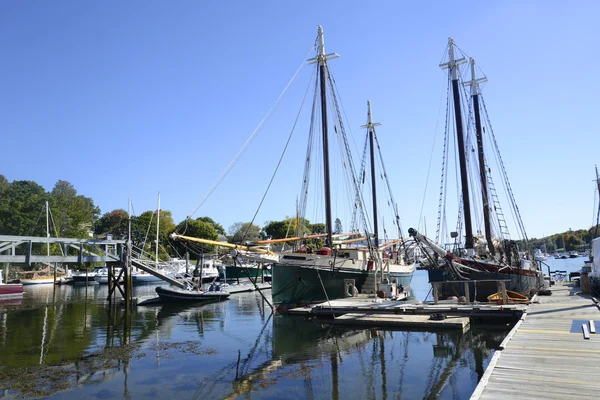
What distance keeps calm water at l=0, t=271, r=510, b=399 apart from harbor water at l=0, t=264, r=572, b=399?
32 mm

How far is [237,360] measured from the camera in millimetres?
15156

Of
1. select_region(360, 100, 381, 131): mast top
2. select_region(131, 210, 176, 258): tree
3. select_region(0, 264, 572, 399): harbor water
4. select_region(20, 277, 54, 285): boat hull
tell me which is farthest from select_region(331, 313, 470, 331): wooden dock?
select_region(131, 210, 176, 258): tree

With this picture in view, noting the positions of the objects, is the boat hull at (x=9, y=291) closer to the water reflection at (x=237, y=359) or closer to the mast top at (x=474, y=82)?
the water reflection at (x=237, y=359)

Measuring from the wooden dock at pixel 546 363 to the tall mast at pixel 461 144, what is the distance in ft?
45.5

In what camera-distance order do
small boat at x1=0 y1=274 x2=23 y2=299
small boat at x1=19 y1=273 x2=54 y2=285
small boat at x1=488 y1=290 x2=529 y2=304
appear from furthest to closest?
1. small boat at x1=19 y1=273 x2=54 y2=285
2. small boat at x1=0 y1=274 x2=23 y2=299
3. small boat at x1=488 y1=290 x2=529 y2=304

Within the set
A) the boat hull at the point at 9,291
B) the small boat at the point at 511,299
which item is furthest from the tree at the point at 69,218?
the small boat at the point at 511,299

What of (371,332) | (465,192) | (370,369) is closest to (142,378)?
(370,369)

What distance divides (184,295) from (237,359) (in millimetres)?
21595

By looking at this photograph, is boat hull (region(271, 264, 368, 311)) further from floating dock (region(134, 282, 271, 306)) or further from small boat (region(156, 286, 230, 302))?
small boat (region(156, 286, 230, 302))

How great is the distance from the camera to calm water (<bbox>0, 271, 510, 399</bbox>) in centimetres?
1139

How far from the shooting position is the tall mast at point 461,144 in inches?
1161

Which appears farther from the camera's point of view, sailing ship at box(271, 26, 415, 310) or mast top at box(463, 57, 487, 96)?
mast top at box(463, 57, 487, 96)

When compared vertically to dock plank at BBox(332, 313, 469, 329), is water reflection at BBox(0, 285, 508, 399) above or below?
below

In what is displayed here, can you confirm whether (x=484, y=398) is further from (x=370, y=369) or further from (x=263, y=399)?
(x=370, y=369)
